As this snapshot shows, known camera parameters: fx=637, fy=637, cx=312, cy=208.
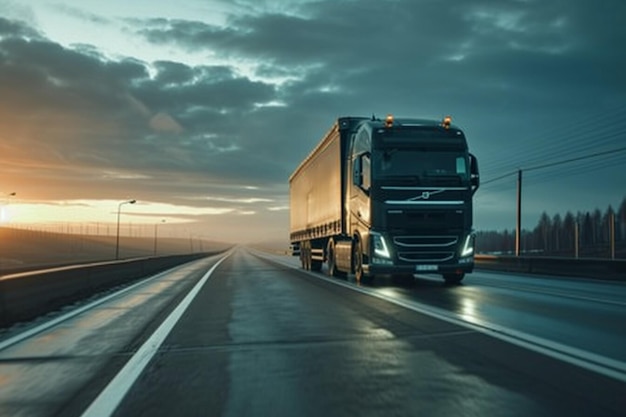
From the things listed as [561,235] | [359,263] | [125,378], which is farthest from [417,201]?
[561,235]

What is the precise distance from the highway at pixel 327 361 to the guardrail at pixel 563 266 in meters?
9.40

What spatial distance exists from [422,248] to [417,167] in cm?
209

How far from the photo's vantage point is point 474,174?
1675cm

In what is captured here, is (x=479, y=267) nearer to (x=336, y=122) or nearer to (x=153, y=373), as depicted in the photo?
(x=336, y=122)

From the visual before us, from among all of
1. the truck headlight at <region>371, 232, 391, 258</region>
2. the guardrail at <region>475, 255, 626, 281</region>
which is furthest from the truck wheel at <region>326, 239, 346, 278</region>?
the guardrail at <region>475, 255, 626, 281</region>

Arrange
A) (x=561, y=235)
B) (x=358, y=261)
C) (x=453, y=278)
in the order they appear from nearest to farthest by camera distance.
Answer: (x=358, y=261), (x=453, y=278), (x=561, y=235)

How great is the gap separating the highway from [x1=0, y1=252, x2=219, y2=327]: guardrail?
503 mm

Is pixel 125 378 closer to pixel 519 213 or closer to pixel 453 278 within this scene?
pixel 453 278

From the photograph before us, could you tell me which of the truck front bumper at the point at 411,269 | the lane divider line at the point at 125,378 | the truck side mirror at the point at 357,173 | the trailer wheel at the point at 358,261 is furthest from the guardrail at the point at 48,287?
the truck side mirror at the point at 357,173

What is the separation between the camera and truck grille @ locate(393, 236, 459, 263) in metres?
16.3

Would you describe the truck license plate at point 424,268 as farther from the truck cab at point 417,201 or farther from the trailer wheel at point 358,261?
the trailer wheel at point 358,261

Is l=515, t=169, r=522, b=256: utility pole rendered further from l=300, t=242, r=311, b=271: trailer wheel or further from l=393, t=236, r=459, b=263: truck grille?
l=393, t=236, r=459, b=263: truck grille

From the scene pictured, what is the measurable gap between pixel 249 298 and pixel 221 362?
324 inches

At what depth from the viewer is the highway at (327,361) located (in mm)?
5039
